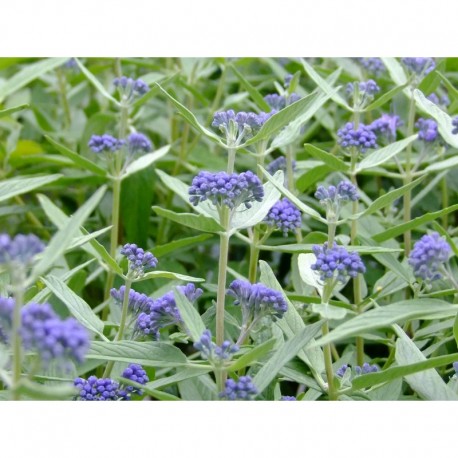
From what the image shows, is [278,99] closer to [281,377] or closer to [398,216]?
[398,216]

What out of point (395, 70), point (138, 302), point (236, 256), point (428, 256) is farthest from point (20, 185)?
point (236, 256)

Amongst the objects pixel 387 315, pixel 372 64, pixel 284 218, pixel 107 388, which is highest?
pixel 372 64

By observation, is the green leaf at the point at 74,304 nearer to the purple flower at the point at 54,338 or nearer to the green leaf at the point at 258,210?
the green leaf at the point at 258,210

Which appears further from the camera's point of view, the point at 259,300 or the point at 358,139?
the point at 358,139

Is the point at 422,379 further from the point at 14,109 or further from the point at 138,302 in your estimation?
the point at 14,109

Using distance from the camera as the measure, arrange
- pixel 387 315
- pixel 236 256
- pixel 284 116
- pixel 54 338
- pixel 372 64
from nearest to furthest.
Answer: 1. pixel 54 338
2. pixel 387 315
3. pixel 284 116
4. pixel 372 64
5. pixel 236 256

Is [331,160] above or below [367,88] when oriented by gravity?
below

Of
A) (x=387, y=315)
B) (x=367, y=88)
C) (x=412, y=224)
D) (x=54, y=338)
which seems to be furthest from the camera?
(x=367, y=88)
